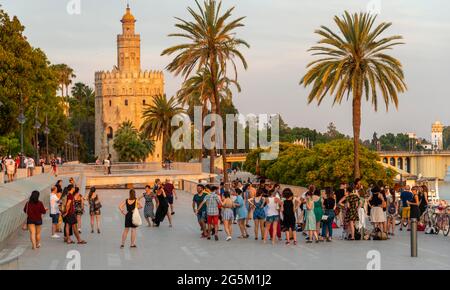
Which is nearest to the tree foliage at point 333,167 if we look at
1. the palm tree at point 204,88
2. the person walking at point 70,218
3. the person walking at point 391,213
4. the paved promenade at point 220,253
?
the palm tree at point 204,88

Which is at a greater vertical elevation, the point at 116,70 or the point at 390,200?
the point at 116,70

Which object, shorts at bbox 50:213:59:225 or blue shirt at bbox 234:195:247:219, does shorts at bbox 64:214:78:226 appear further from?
blue shirt at bbox 234:195:247:219

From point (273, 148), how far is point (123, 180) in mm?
30822

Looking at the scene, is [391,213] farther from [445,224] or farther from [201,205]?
[201,205]

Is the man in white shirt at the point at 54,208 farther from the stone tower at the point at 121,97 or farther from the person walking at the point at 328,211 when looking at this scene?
the stone tower at the point at 121,97

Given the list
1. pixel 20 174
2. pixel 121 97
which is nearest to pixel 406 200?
pixel 20 174

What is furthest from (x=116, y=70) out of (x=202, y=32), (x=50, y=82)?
(x=202, y=32)

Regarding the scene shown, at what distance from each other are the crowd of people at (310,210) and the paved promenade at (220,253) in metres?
0.40

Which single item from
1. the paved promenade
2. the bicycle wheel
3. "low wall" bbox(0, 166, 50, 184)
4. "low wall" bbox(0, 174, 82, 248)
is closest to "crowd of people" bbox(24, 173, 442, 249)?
the paved promenade

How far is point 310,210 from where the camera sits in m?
22.6

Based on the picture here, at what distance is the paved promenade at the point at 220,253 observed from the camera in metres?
18.4

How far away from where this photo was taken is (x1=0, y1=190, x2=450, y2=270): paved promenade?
60.3ft

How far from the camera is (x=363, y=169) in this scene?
58.6m
